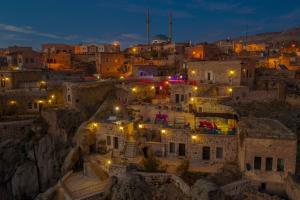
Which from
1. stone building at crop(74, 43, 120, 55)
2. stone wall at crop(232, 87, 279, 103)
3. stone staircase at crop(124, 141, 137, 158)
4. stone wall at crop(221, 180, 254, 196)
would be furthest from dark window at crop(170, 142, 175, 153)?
stone building at crop(74, 43, 120, 55)

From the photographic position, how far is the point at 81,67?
54.7 metres

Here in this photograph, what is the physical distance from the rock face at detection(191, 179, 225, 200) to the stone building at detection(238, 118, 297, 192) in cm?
490

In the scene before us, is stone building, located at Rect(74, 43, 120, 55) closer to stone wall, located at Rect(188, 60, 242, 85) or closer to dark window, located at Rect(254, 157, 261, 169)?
stone wall, located at Rect(188, 60, 242, 85)

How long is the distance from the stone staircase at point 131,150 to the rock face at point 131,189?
4.81 m

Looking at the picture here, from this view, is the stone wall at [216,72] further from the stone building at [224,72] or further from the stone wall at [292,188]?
the stone wall at [292,188]

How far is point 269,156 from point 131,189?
1093 cm

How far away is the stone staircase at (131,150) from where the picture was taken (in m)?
25.8

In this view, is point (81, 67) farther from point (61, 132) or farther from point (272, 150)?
point (272, 150)

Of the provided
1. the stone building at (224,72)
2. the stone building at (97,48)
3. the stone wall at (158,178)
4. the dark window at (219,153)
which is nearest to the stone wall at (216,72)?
the stone building at (224,72)

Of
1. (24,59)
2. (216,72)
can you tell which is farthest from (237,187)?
(24,59)

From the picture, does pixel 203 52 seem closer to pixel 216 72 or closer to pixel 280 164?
pixel 216 72

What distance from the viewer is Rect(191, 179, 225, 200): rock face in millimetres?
16672

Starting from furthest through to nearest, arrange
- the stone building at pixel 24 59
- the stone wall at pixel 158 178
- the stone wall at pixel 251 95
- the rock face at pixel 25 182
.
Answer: the stone building at pixel 24 59
the stone wall at pixel 251 95
the rock face at pixel 25 182
the stone wall at pixel 158 178

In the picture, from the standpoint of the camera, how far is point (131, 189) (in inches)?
774
